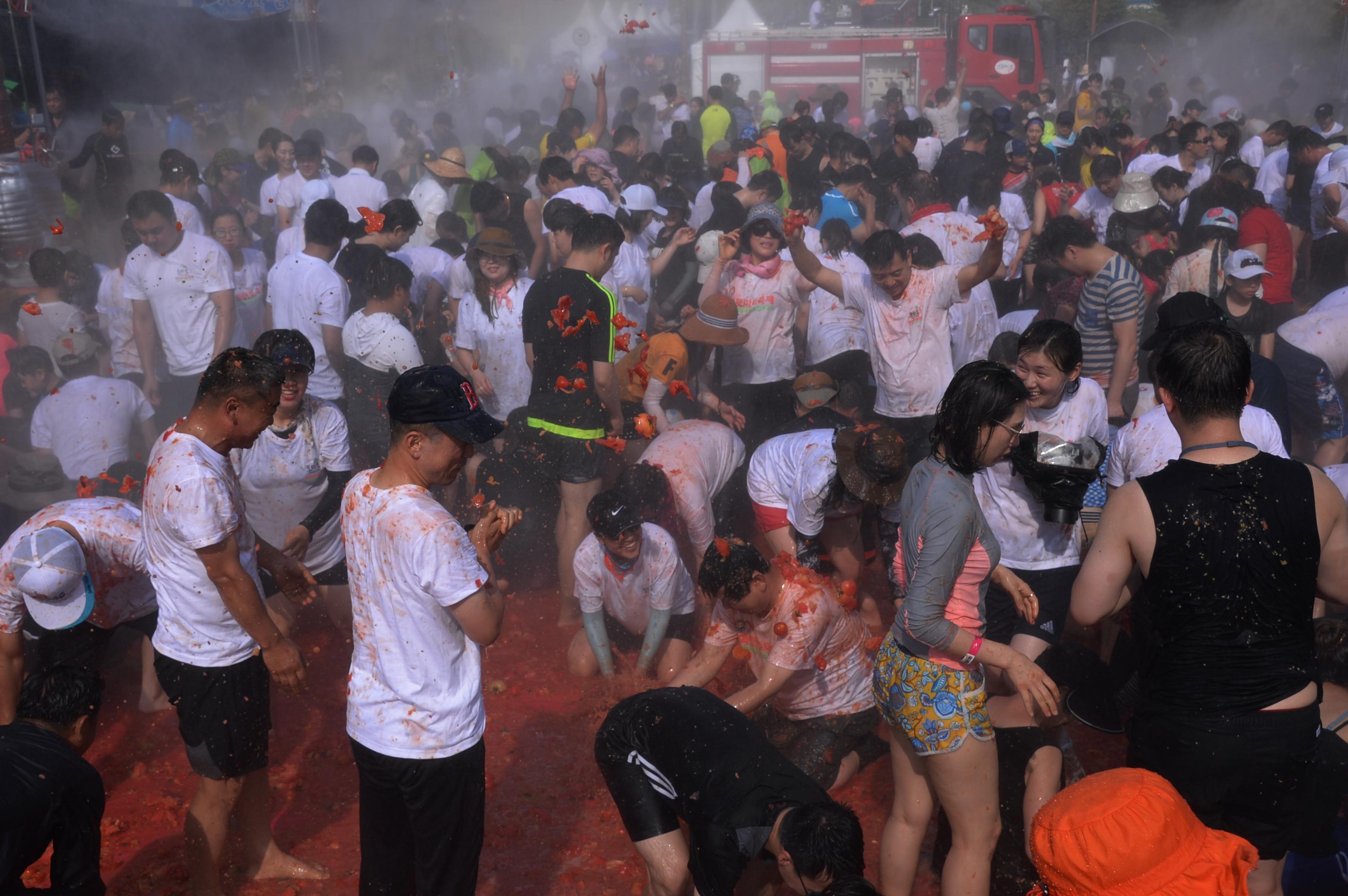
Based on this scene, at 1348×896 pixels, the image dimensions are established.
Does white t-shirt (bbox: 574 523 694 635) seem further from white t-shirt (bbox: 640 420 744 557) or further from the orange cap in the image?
the orange cap

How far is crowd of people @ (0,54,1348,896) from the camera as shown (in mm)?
2461

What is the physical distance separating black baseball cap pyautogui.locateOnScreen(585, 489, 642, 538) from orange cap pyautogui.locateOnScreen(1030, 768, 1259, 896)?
105 inches

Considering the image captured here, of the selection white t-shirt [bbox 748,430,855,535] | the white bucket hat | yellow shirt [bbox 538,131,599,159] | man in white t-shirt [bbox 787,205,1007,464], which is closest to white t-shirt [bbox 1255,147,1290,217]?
man in white t-shirt [bbox 787,205,1007,464]

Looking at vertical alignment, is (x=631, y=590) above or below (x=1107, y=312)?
below

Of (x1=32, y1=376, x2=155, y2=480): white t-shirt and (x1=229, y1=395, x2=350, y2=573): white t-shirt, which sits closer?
(x1=229, y1=395, x2=350, y2=573): white t-shirt

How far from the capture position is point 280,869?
3541mm

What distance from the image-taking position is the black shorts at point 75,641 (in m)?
4.11

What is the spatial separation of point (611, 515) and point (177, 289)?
13.1ft

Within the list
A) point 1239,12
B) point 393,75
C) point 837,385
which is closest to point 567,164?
point 837,385

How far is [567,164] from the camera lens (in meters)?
8.34

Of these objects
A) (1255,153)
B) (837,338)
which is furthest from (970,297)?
(1255,153)

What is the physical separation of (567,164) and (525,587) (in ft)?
13.9

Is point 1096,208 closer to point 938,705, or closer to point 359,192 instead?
point 359,192

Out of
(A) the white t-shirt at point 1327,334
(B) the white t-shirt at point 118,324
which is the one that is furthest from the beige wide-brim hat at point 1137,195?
(B) the white t-shirt at point 118,324
